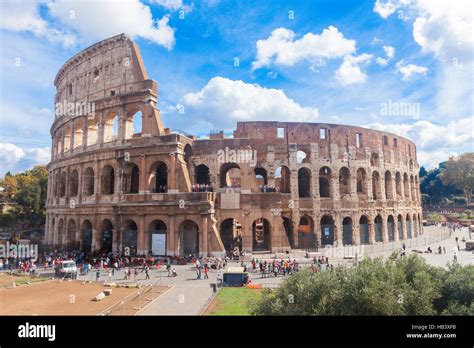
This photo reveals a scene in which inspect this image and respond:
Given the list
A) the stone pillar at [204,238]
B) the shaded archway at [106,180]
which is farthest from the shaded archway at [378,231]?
the shaded archway at [106,180]

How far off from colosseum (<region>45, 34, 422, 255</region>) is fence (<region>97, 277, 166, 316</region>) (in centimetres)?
748

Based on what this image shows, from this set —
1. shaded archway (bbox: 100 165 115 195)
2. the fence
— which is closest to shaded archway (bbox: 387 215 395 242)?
the fence

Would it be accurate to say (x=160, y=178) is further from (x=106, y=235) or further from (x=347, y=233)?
(x=347, y=233)

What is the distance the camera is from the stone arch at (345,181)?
34.2m

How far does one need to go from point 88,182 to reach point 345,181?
27.7 m

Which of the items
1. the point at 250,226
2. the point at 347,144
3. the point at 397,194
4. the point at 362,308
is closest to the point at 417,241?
the point at 397,194

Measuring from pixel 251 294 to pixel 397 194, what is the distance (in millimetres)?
30378

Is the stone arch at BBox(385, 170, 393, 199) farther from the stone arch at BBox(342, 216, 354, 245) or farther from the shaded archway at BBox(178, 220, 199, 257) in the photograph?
the shaded archway at BBox(178, 220, 199, 257)

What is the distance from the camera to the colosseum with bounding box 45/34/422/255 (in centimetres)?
2770

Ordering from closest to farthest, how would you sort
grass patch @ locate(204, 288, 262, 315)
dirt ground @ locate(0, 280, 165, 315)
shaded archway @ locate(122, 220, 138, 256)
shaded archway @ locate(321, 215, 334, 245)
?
grass patch @ locate(204, 288, 262, 315)
dirt ground @ locate(0, 280, 165, 315)
shaded archway @ locate(122, 220, 138, 256)
shaded archway @ locate(321, 215, 334, 245)

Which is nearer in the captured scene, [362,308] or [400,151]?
[362,308]

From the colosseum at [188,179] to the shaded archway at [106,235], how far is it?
98 mm

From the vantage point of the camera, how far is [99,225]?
1185 inches
